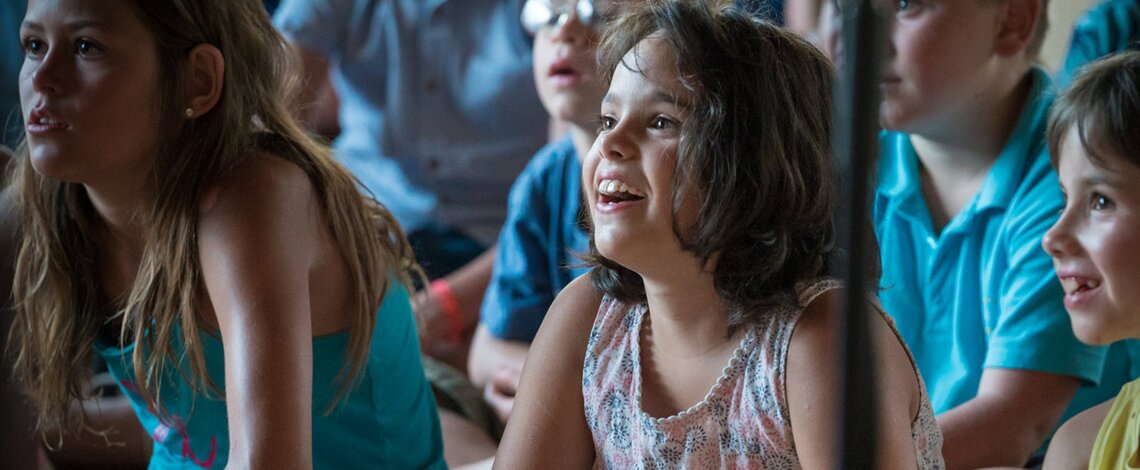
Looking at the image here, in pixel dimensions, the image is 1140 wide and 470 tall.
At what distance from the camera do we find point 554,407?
1005 millimetres

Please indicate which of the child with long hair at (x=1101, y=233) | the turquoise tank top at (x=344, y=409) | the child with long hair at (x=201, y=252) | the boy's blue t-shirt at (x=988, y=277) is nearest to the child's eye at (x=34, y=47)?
the child with long hair at (x=201, y=252)

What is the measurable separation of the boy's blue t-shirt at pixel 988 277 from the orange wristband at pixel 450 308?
2.74 ft

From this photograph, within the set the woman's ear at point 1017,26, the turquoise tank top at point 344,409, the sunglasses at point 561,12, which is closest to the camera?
the turquoise tank top at point 344,409

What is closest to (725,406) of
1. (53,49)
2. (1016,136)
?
(1016,136)

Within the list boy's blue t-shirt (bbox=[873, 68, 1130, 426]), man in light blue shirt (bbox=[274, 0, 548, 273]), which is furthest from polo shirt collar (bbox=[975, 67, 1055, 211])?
man in light blue shirt (bbox=[274, 0, 548, 273])

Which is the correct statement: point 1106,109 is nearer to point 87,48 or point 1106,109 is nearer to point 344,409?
point 344,409

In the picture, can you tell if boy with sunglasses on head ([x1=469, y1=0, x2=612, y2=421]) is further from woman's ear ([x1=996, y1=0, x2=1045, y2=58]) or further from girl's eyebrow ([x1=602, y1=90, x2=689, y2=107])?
girl's eyebrow ([x1=602, y1=90, x2=689, y2=107])

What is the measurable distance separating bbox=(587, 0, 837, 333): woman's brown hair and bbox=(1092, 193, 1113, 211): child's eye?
27 cm

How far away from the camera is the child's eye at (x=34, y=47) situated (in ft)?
3.69

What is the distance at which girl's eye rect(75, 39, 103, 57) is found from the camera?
1109 mm

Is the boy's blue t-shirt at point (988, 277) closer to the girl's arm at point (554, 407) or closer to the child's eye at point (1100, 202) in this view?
the child's eye at point (1100, 202)

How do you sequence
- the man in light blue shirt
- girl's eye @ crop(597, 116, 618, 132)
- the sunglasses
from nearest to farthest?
1. girl's eye @ crop(597, 116, 618, 132)
2. the sunglasses
3. the man in light blue shirt

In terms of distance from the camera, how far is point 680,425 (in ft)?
3.09

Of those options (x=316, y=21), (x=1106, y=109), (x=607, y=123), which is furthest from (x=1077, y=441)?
(x=316, y=21)
